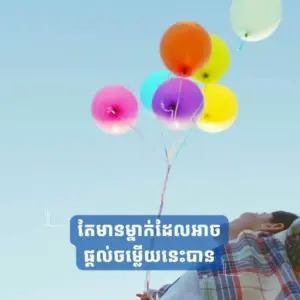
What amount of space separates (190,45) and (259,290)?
1234 mm

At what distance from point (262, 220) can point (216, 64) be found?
988 mm

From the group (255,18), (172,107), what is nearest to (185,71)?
(172,107)

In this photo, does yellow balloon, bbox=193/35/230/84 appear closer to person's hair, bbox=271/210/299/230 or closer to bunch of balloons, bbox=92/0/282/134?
bunch of balloons, bbox=92/0/282/134

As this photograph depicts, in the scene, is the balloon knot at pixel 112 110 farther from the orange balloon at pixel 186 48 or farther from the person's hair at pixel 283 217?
the person's hair at pixel 283 217

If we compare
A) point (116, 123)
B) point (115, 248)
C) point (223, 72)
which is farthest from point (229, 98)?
point (115, 248)

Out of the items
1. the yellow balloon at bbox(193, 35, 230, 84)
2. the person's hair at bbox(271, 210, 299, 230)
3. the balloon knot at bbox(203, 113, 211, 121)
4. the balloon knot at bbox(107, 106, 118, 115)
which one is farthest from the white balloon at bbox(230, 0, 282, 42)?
the person's hair at bbox(271, 210, 299, 230)

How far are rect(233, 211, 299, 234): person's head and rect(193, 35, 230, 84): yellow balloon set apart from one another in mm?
930

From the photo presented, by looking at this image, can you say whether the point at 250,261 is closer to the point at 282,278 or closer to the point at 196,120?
the point at 282,278

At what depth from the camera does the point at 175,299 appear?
1.38m

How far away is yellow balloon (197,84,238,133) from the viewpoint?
95.7 inches

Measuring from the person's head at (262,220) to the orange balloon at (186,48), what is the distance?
0.77 metres

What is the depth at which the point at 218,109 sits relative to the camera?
2.43 m

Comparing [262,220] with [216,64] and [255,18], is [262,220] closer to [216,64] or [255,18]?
[216,64]

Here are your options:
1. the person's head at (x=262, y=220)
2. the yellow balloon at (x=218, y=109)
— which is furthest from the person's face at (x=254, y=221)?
the yellow balloon at (x=218, y=109)
